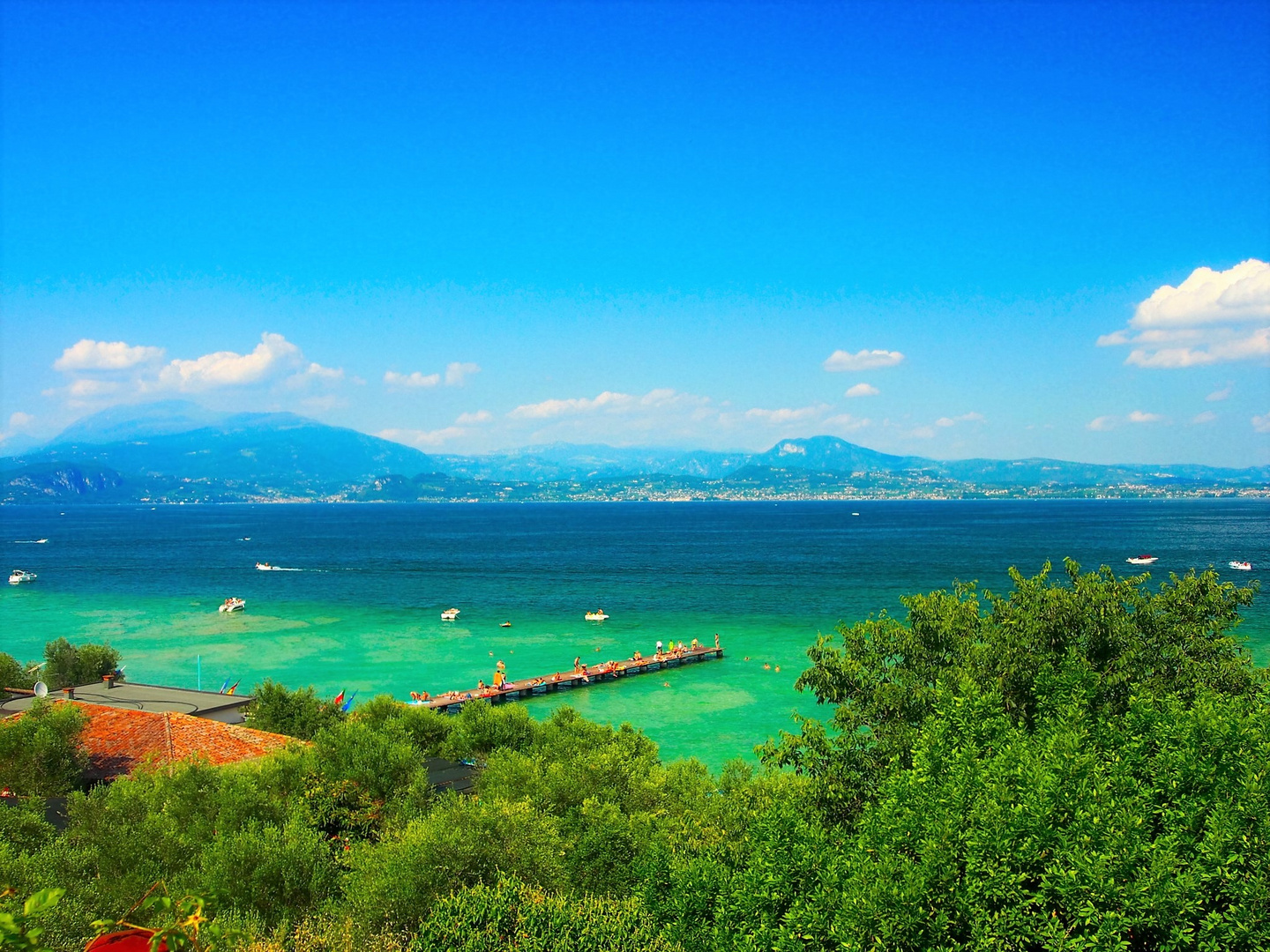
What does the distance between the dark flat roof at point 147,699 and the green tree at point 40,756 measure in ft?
23.7

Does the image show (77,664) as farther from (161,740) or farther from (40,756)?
(40,756)

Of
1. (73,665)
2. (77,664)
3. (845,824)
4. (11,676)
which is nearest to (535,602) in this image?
(77,664)

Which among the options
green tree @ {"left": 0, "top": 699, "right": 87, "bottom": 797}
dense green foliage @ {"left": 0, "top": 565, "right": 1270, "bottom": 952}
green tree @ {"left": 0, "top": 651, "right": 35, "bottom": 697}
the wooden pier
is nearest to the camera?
dense green foliage @ {"left": 0, "top": 565, "right": 1270, "bottom": 952}

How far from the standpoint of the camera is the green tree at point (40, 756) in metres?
24.8

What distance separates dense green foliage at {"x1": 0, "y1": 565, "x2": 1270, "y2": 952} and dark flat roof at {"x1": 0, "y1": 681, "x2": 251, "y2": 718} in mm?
13308

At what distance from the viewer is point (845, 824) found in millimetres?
17812

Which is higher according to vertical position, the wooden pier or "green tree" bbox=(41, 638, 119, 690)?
"green tree" bbox=(41, 638, 119, 690)

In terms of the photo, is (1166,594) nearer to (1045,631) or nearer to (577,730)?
(1045,631)

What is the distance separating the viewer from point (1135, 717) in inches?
602

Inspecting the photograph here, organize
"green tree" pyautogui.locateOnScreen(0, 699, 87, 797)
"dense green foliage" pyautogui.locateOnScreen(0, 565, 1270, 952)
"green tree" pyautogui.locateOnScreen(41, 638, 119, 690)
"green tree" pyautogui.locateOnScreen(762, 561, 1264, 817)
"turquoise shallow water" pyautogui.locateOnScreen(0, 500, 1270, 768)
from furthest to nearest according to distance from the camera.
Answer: "turquoise shallow water" pyautogui.locateOnScreen(0, 500, 1270, 768), "green tree" pyautogui.locateOnScreen(41, 638, 119, 690), "green tree" pyautogui.locateOnScreen(0, 699, 87, 797), "green tree" pyautogui.locateOnScreen(762, 561, 1264, 817), "dense green foliage" pyautogui.locateOnScreen(0, 565, 1270, 952)

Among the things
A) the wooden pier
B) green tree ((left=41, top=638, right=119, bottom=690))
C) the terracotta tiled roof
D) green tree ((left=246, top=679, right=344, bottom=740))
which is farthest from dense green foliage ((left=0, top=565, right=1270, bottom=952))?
green tree ((left=41, top=638, right=119, bottom=690))

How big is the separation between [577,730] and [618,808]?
848 cm

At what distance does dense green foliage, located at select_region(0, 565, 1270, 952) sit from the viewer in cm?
1102

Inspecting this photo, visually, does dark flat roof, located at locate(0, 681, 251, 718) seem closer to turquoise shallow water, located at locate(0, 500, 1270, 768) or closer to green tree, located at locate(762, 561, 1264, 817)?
turquoise shallow water, located at locate(0, 500, 1270, 768)
